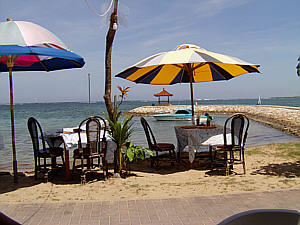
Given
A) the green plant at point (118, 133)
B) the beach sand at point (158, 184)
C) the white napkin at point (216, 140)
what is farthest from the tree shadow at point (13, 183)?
the white napkin at point (216, 140)

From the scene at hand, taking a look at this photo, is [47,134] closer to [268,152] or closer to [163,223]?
[163,223]

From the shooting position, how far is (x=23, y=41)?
392cm

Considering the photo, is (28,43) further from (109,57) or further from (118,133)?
(118,133)

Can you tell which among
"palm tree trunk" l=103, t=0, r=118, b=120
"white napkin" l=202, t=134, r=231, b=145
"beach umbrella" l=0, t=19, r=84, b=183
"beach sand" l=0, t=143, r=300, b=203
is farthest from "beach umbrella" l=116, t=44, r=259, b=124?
"beach sand" l=0, t=143, r=300, b=203

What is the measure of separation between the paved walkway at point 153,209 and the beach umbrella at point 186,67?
2.34m

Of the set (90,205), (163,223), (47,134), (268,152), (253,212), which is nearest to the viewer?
(253,212)

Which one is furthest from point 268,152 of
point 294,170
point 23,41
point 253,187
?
point 23,41

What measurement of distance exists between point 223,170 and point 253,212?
4.60 m

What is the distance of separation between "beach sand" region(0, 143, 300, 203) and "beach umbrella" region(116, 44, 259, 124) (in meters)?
1.94

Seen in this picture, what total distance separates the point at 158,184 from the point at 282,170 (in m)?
2.33

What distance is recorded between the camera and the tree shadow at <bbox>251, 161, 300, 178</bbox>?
495 cm

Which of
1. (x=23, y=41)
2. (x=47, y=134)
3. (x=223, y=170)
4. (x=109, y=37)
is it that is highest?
(x=109, y=37)

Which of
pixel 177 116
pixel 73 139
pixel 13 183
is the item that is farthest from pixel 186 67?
pixel 177 116

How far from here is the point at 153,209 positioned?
336 cm
